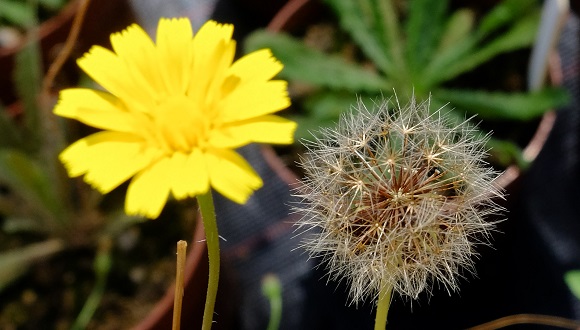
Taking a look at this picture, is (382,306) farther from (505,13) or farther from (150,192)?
(505,13)

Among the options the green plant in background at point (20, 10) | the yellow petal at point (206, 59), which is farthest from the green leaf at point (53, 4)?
the yellow petal at point (206, 59)

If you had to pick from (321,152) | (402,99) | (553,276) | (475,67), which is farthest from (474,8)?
(321,152)

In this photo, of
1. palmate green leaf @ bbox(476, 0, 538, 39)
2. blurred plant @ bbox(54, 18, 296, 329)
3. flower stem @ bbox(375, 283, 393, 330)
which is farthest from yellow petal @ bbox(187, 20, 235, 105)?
palmate green leaf @ bbox(476, 0, 538, 39)

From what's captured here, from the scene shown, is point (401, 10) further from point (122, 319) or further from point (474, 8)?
point (122, 319)

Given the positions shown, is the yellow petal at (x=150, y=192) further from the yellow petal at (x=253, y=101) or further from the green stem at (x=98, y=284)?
the green stem at (x=98, y=284)

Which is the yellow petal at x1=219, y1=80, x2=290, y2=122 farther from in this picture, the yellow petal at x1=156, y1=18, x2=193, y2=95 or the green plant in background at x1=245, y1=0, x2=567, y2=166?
the green plant in background at x1=245, y1=0, x2=567, y2=166

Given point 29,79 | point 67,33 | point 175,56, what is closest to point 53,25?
point 67,33
